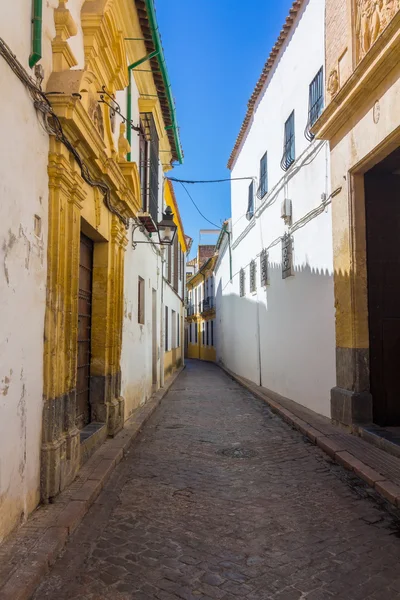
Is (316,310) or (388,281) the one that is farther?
(316,310)

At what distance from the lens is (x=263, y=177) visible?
12047 mm

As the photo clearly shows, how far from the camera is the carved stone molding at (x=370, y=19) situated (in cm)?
542

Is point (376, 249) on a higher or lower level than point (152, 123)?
lower

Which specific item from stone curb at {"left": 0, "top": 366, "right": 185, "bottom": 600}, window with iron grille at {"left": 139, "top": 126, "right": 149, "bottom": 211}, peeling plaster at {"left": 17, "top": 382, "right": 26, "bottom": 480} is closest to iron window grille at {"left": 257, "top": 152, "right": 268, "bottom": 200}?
window with iron grille at {"left": 139, "top": 126, "right": 149, "bottom": 211}

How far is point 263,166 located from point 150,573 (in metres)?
10.6

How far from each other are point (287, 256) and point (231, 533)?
6884 millimetres

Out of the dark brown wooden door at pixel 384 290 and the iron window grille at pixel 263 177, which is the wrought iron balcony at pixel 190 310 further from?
the dark brown wooden door at pixel 384 290

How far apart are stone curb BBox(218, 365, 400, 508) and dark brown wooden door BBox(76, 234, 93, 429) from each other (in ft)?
9.64

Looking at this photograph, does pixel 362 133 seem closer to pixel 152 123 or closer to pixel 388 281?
pixel 388 281

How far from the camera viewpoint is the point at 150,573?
2928 millimetres

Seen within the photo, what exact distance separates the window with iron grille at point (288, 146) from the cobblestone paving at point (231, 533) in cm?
581

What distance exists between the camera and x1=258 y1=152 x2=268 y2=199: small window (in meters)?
11.7

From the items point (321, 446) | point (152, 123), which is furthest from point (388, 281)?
point (152, 123)

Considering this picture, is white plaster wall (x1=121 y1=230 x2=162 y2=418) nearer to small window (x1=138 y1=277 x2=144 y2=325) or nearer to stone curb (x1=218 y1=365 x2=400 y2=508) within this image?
small window (x1=138 y1=277 x2=144 y2=325)
